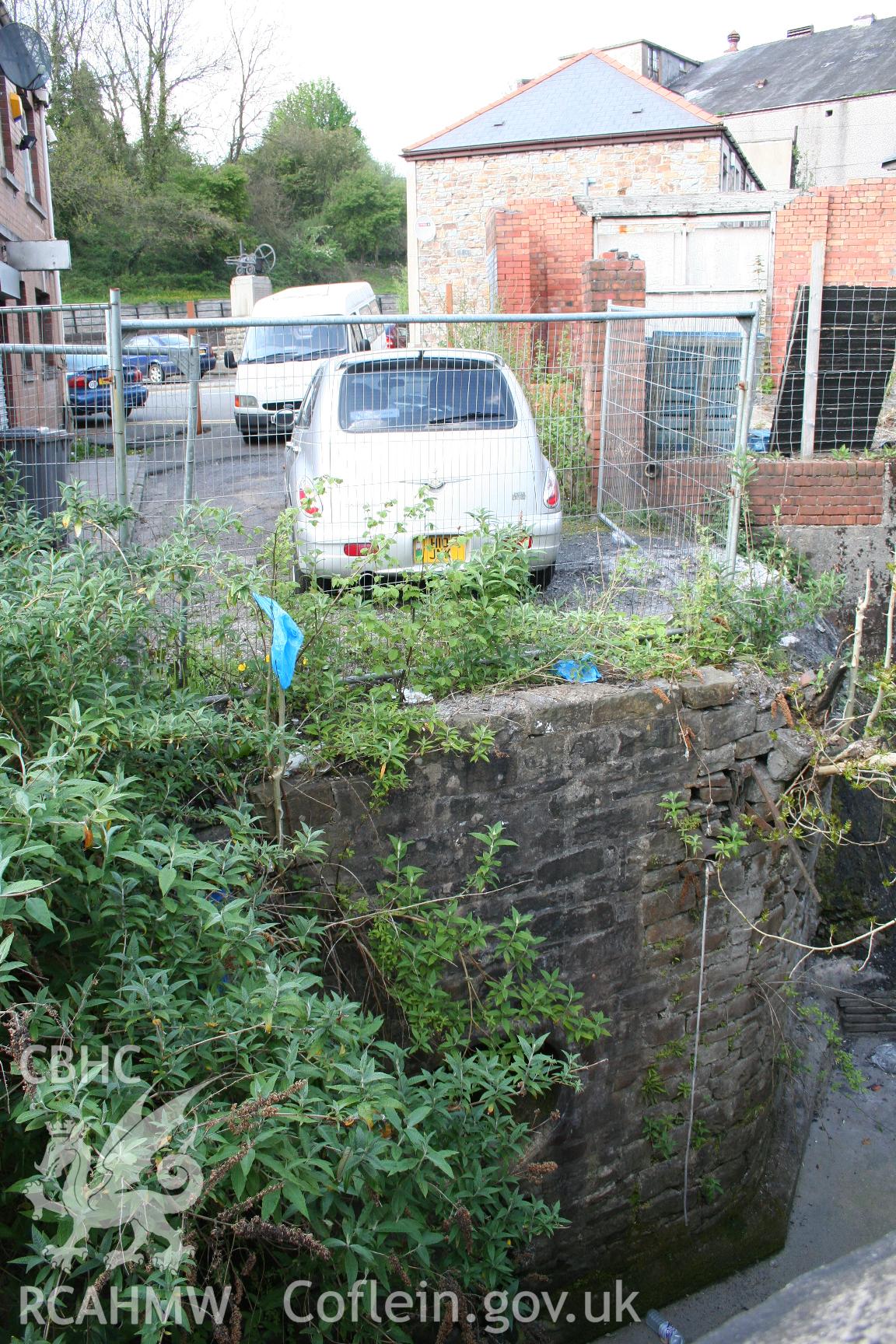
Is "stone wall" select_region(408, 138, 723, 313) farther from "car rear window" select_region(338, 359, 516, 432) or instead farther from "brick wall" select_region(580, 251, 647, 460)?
"car rear window" select_region(338, 359, 516, 432)

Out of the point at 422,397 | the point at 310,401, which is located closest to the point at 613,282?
the point at 310,401

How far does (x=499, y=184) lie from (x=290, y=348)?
12.5 meters

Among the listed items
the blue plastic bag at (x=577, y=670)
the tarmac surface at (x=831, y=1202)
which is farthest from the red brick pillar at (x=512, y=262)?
the tarmac surface at (x=831, y=1202)

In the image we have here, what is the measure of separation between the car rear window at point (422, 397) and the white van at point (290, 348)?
0.33 m

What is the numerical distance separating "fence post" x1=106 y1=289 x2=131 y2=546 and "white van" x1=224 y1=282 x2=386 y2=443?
0.60 m

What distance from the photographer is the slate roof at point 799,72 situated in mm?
32188

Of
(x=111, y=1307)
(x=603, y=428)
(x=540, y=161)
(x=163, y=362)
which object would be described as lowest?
(x=111, y=1307)

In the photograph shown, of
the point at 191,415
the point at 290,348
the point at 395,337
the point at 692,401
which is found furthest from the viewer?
the point at 395,337

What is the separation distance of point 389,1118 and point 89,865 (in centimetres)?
96

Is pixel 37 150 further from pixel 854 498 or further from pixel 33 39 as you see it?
pixel 854 498

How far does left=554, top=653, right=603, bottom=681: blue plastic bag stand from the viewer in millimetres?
4371

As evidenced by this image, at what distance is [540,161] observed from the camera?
73.8 ft

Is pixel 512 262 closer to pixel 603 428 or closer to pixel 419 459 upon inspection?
pixel 603 428

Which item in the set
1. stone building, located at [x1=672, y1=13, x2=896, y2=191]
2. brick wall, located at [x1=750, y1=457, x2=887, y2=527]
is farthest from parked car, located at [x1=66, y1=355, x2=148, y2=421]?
stone building, located at [x1=672, y1=13, x2=896, y2=191]
